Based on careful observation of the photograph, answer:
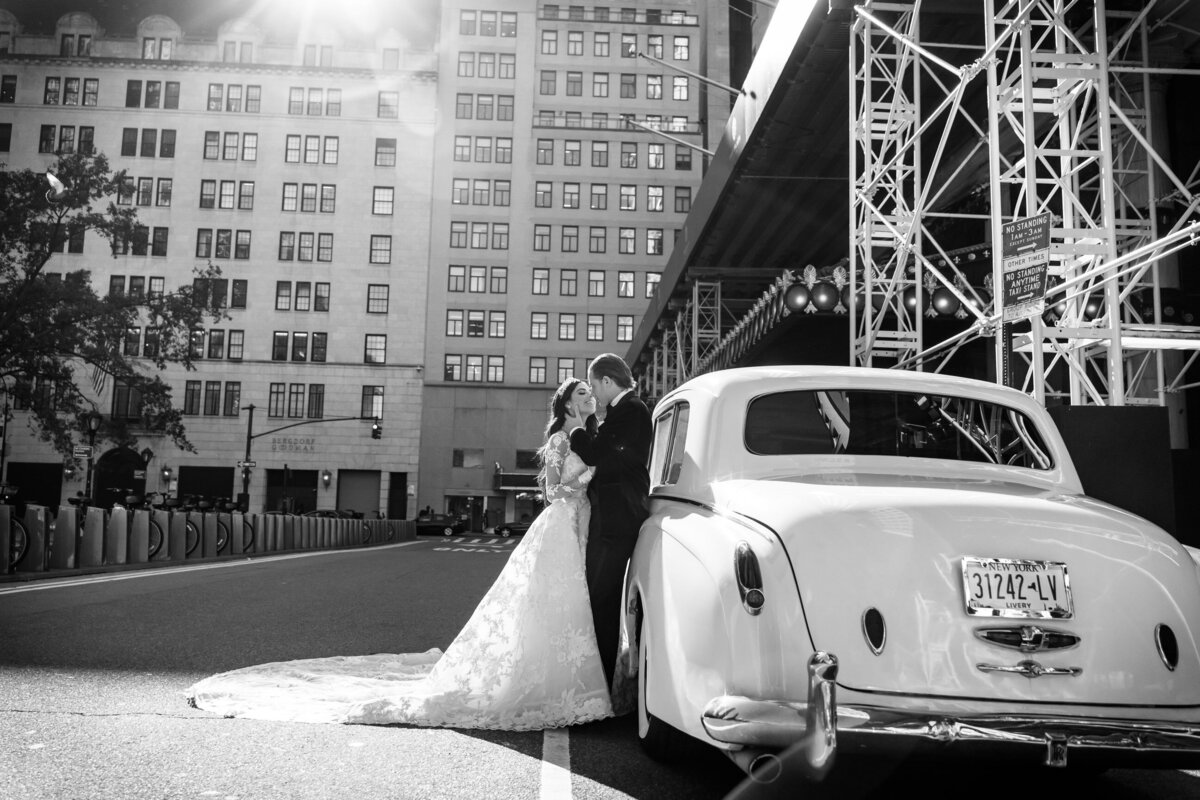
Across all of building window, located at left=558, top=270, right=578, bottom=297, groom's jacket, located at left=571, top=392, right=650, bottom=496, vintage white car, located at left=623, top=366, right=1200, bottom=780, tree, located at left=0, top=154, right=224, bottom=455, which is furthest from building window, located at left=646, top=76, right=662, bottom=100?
vintage white car, located at left=623, top=366, right=1200, bottom=780

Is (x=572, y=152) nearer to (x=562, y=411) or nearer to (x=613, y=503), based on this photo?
(x=562, y=411)

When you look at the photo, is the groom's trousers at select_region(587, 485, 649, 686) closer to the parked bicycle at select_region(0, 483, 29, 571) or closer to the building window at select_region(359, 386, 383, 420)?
the parked bicycle at select_region(0, 483, 29, 571)

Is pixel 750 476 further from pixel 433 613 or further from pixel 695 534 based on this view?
pixel 433 613

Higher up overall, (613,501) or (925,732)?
(613,501)

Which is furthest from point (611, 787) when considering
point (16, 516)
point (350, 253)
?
point (350, 253)

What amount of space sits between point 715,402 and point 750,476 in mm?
414

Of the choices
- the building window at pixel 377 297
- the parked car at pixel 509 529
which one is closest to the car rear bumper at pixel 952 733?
the parked car at pixel 509 529

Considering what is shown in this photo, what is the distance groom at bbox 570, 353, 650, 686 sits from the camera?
5.14 metres

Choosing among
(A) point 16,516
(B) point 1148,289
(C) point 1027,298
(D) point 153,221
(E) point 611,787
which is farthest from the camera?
(D) point 153,221

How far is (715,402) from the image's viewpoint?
4.35 metres

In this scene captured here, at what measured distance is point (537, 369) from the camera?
6469 centimetres

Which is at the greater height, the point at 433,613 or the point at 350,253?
the point at 350,253

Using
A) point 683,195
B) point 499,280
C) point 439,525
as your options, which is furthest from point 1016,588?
point 683,195

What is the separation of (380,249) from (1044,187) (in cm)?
5035
